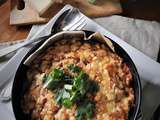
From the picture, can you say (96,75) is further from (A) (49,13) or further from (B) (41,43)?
(A) (49,13)

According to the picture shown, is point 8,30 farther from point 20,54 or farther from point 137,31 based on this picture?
point 137,31

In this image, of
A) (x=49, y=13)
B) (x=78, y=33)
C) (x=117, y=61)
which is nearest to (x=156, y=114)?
(x=117, y=61)

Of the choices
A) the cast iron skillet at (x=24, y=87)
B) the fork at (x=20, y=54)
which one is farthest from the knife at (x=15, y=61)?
the cast iron skillet at (x=24, y=87)

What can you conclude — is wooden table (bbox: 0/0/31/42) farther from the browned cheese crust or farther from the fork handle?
the browned cheese crust

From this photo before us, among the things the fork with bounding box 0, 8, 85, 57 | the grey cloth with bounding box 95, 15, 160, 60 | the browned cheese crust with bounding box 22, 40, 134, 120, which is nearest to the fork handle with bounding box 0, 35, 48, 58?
the fork with bounding box 0, 8, 85, 57

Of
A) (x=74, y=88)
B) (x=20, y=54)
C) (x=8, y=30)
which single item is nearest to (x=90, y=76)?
(x=74, y=88)

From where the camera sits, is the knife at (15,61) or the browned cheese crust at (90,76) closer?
the browned cheese crust at (90,76)

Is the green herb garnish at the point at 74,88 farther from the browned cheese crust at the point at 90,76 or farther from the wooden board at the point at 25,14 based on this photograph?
Answer: the wooden board at the point at 25,14
